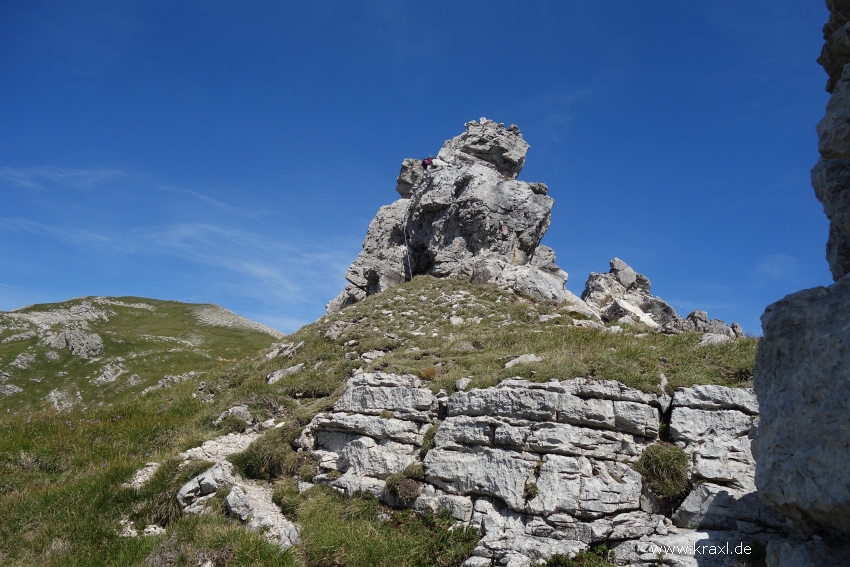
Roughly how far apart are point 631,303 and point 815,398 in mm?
38193

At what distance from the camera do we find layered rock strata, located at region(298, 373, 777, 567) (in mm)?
10586

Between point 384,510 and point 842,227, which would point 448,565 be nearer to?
point 384,510

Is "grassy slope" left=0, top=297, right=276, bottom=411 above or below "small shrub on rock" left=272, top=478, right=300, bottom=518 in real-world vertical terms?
above

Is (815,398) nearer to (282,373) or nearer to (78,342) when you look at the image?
(282,373)

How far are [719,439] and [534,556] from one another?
18.1 feet

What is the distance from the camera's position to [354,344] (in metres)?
26.0

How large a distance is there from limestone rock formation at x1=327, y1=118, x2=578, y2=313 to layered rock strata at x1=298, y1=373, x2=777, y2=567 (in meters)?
22.1

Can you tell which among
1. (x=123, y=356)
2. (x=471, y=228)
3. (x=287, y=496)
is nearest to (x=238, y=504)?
(x=287, y=496)

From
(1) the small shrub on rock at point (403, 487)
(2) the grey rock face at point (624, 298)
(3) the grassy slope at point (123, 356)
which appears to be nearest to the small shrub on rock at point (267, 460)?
(1) the small shrub on rock at point (403, 487)

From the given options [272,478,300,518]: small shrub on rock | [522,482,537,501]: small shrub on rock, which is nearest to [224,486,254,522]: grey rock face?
[272,478,300,518]: small shrub on rock

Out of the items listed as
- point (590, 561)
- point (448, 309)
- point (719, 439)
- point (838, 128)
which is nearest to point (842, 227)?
point (838, 128)

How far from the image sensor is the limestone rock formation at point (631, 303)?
3228cm

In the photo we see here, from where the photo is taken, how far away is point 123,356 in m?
61.9

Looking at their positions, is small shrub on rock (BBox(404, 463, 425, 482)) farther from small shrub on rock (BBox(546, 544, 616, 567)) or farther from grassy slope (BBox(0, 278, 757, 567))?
small shrub on rock (BBox(546, 544, 616, 567))
